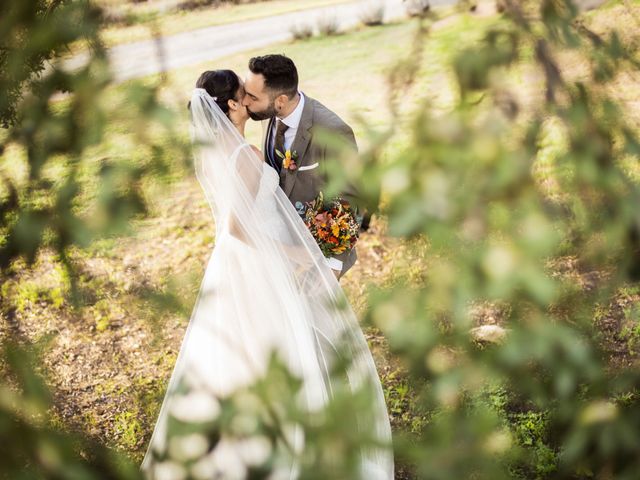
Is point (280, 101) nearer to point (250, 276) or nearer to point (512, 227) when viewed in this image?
point (250, 276)

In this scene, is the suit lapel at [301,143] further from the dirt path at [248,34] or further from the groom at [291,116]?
the dirt path at [248,34]

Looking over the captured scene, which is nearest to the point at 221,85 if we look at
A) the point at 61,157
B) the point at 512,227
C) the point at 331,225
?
the point at 331,225

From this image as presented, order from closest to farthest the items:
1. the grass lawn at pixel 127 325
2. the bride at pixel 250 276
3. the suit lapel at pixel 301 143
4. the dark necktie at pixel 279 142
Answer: the bride at pixel 250 276 < the suit lapel at pixel 301 143 < the dark necktie at pixel 279 142 < the grass lawn at pixel 127 325

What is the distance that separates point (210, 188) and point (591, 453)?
2.10m

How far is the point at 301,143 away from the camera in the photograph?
328cm

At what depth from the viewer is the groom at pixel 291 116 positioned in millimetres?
3225

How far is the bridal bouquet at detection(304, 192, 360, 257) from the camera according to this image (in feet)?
10.4

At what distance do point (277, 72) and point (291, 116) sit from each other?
0.24 metres

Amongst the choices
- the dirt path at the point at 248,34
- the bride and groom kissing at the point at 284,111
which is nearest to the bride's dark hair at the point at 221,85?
the bride and groom kissing at the point at 284,111

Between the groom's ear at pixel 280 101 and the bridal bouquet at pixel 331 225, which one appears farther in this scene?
the groom's ear at pixel 280 101

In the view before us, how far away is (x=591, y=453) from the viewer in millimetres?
1401

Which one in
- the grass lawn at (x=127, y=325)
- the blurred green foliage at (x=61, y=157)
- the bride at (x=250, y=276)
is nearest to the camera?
the blurred green foliage at (x=61, y=157)

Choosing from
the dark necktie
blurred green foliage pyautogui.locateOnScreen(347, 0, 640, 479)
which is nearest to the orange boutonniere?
the dark necktie

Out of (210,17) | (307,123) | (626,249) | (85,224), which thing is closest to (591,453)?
(626,249)
